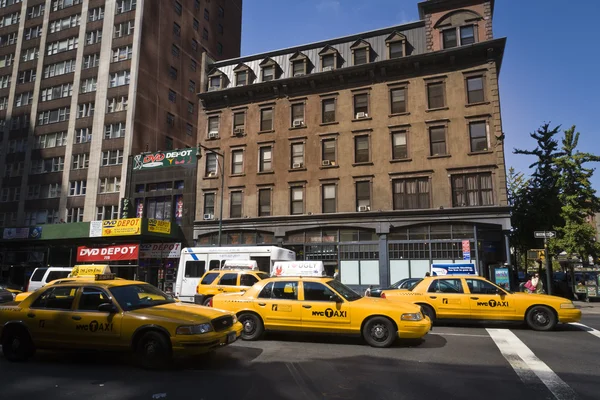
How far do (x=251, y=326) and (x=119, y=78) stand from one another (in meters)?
34.9

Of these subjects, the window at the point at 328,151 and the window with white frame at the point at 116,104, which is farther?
the window with white frame at the point at 116,104

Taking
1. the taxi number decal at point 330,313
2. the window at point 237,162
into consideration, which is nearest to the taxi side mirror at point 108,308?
the taxi number decal at point 330,313

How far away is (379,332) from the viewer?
883cm

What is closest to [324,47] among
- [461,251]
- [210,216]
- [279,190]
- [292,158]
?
[292,158]

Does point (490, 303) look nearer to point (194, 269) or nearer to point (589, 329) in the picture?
point (589, 329)

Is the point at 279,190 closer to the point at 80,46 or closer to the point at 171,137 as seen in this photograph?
the point at 171,137

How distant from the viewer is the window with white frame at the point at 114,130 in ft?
118

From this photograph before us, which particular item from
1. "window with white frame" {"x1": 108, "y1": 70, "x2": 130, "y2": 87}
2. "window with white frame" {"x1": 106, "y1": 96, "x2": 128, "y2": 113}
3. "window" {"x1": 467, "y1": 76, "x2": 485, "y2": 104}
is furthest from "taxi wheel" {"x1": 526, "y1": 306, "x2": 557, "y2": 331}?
"window with white frame" {"x1": 108, "y1": 70, "x2": 130, "y2": 87}

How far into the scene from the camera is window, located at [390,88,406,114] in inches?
1054

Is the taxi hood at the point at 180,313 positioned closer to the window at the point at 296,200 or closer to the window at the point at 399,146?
the window at the point at 296,200

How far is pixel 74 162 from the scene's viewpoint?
124 feet

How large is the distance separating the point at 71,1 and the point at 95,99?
43.0ft

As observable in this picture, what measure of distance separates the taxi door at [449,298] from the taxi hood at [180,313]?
23.5ft

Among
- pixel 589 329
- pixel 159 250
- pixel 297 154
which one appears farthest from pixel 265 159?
pixel 589 329
